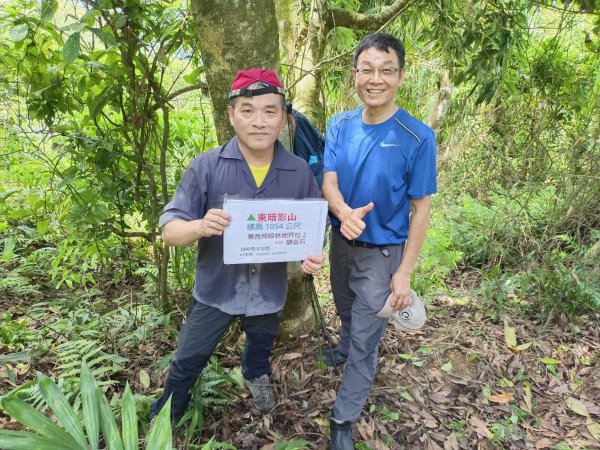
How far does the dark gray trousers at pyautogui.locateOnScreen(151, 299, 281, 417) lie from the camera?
1927 millimetres

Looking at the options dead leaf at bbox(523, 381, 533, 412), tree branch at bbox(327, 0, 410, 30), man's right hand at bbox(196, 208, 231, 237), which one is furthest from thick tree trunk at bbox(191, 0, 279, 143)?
dead leaf at bbox(523, 381, 533, 412)

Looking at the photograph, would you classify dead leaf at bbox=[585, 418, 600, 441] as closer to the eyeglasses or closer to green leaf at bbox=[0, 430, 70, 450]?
the eyeglasses

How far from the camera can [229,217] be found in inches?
63.1

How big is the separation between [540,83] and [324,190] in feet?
11.0

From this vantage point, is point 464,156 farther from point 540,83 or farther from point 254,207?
point 254,207

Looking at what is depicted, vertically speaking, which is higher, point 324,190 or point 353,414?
point 324,190

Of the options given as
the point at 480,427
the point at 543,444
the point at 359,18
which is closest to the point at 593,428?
the point at 543,444

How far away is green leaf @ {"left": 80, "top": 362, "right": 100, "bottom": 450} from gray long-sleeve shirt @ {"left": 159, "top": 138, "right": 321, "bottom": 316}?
1.93 feet

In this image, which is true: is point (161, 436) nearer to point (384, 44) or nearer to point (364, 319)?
point (364, 319)

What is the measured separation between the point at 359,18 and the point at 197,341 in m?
2.80

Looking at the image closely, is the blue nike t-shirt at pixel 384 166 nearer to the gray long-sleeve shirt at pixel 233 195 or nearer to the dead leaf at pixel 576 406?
the gray long-sleeve shirt at pixel 233 195

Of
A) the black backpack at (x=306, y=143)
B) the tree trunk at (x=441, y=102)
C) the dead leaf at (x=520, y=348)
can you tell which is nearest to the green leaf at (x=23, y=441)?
the black backpack at (x=306, y=143)

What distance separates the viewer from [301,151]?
229cm

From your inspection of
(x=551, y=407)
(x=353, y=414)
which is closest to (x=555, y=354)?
(x=551, y=407)
